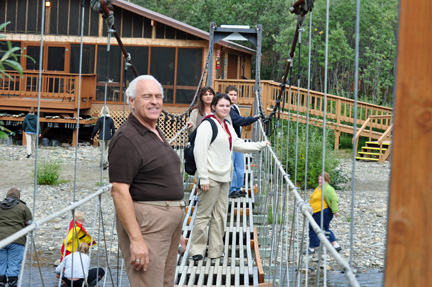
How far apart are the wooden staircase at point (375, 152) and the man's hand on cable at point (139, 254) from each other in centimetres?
1694

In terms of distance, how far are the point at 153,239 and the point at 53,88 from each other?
1871 centimetres

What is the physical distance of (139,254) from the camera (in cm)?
281

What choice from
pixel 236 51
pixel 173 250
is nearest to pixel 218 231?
pixel 173 250

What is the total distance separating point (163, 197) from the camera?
9.64ft

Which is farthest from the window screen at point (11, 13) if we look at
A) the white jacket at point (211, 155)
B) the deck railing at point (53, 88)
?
the white jacket at point (211, 155)

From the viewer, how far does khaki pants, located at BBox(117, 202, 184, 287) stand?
289 cm

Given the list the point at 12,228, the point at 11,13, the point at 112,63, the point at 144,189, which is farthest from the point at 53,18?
the point at 144,189

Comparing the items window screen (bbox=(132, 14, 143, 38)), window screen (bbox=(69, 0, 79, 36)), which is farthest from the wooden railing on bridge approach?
window screen (bbox=(69, 0, 79, 36))

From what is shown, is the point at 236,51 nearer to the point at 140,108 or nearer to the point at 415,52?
the point at 140,108

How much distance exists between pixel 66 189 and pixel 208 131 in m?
9.16

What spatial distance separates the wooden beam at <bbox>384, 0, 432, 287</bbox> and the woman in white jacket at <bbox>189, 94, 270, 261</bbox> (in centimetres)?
376

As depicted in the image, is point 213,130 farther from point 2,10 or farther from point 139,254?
point 2,10

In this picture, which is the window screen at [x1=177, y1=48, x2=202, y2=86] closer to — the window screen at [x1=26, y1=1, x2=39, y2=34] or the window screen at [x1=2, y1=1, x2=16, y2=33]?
the window screen at [x1=26, y1=1, x2=39, y2=34]

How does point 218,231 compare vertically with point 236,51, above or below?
below
